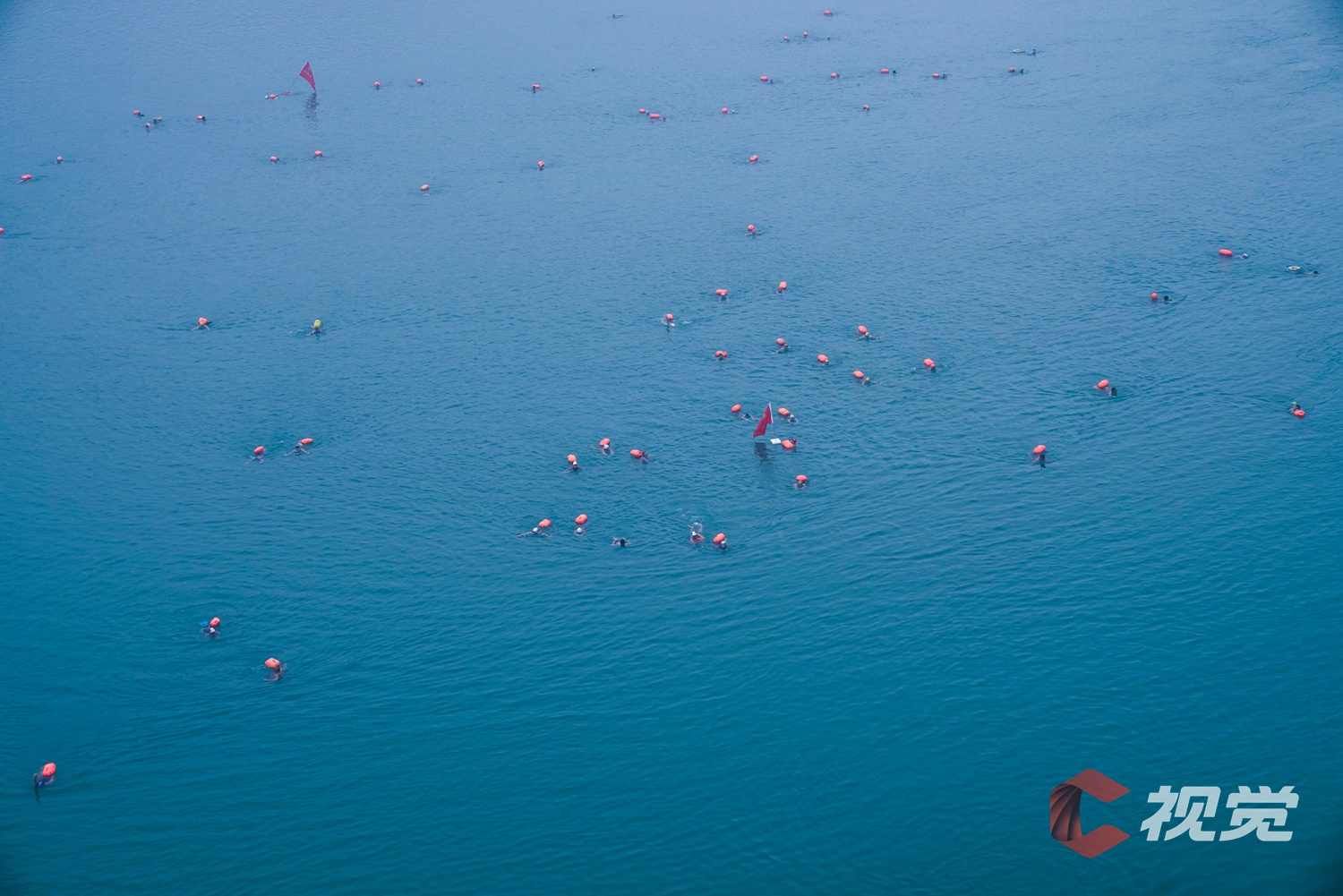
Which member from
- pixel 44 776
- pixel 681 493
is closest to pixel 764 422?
pixel 681 493

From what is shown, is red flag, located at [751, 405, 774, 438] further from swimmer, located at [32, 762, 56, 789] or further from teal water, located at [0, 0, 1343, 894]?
swimmer, located at [32, 762, 56, 789]

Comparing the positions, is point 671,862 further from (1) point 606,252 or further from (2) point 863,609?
(1) point 606,252

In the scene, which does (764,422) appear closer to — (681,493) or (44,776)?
(681,493)

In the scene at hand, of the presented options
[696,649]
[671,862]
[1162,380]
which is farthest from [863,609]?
[1162,380]

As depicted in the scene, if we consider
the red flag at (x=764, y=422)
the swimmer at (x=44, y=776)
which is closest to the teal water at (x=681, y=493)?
the swimmer at (x=44, y=776)

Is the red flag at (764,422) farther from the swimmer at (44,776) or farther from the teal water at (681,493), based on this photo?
the swimmer at (44,776)

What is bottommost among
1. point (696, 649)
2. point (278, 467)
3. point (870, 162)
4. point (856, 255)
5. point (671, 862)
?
point (671, 862)

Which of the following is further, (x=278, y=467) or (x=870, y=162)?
(x=870, y=162)
